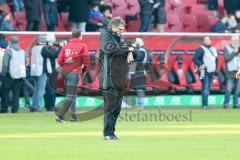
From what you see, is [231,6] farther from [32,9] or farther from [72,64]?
[72,64]

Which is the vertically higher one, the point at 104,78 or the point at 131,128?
the point at 104,78

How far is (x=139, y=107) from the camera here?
109 feet

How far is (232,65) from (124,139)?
14900mm

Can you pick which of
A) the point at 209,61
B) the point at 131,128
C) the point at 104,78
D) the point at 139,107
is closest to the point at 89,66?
the point at 139,107

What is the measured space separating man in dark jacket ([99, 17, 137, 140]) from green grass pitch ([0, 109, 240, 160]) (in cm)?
53

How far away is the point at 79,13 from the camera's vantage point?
3491 centimetres

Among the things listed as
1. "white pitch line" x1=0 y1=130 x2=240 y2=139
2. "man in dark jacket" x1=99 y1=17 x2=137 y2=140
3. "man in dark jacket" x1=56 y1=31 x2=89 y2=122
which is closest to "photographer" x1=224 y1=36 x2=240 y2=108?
"man in dark jacket" x1=56 y1=31 x2=89 y2=122

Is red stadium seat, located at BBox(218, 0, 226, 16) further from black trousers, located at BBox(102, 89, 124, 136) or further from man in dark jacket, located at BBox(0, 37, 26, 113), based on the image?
black trousers, located at BBox(102, 89, 124, 136)

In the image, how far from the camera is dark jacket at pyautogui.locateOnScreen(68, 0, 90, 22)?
115 feet

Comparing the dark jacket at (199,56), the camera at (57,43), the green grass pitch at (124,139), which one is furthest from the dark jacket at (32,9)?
the dark jacket at (199,56)

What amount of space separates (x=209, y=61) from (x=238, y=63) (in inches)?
43.3

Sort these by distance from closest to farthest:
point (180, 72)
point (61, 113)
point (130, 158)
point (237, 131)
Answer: point (130, 158) < point (237, 131) < point (61, 113) < point (180, 72)

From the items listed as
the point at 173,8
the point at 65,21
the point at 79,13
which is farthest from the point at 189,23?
the point at 79,13

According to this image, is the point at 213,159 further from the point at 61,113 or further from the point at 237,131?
the point at 61,113
